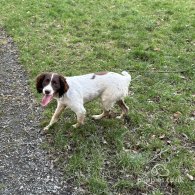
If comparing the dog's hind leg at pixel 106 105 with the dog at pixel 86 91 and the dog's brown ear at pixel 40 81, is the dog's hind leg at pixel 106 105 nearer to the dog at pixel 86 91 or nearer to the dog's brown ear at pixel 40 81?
the dog at pixel 86 91

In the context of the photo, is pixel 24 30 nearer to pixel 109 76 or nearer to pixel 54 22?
pixel 54 22

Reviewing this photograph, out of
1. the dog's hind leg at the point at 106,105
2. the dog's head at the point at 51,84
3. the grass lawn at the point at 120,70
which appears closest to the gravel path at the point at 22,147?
the grass lawn at the point at 120,70

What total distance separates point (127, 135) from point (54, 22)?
5779 millimetres

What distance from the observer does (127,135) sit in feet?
20.7

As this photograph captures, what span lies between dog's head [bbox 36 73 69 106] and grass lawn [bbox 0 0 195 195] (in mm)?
917

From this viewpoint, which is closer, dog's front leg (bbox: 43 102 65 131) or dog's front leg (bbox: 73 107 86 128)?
dog's front leg (bbox: 73 107 86 128)

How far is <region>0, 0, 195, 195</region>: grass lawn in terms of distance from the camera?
18.1 feet

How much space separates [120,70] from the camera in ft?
27.5

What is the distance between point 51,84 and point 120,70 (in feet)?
10.4

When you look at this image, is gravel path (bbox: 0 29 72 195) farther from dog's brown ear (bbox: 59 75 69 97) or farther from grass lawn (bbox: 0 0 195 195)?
dog's brown ear (bbox: 59 75 69 97)

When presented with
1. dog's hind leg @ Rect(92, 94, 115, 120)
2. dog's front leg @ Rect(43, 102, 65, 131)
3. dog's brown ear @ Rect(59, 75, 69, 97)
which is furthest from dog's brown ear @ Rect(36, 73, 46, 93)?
dog's hind leg @ Rect(92, 94, 115, 120)

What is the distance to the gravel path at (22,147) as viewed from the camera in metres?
5.24

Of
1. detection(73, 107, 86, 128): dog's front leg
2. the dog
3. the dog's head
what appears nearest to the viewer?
the dog's head

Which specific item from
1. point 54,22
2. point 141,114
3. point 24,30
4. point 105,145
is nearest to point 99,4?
point 54,22
